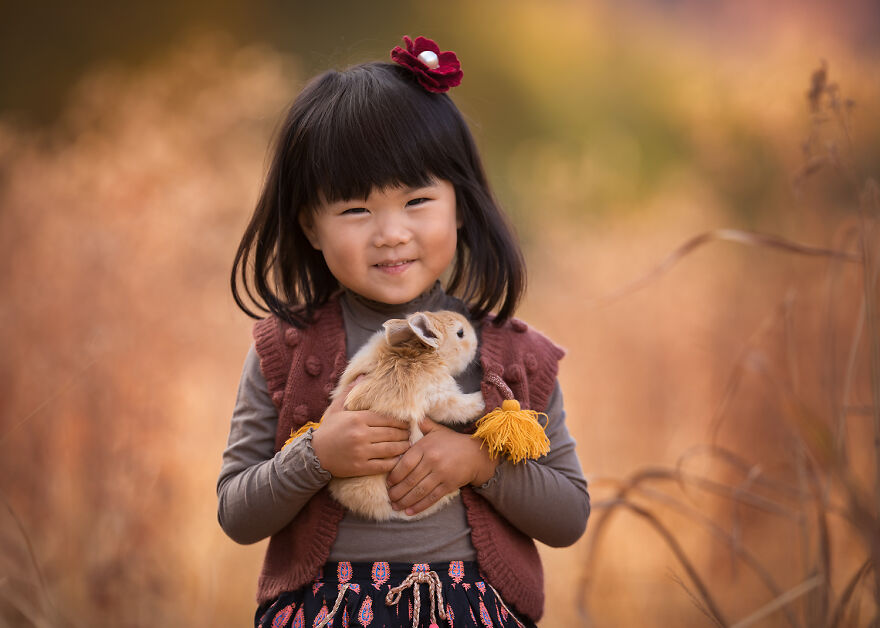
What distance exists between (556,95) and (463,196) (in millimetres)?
1979

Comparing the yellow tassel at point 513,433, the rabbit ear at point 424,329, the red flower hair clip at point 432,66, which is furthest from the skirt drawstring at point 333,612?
the red flower hair clip at point 432,66

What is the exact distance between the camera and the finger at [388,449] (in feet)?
4.57

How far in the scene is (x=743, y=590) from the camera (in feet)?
8.50

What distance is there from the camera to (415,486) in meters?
1.42

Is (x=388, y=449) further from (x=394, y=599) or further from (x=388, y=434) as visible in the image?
(x=394, y=599)

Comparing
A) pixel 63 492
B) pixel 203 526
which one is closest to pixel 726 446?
pixel 203 526

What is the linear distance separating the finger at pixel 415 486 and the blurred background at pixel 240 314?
1.03 m

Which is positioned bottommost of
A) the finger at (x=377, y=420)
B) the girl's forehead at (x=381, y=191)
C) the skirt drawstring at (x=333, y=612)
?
the skirt drawstring at (x=333, y=612)

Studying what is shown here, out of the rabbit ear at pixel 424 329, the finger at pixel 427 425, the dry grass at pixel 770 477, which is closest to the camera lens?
the rabbit ear at pixel 424 329

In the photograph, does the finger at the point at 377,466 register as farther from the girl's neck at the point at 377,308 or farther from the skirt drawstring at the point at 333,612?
the girl's neck at the point at 377,308

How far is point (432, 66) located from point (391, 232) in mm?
348

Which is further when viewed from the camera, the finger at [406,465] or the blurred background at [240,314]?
the blurred background at [240,314]

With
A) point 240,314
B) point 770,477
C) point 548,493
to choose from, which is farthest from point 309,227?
point 770,477

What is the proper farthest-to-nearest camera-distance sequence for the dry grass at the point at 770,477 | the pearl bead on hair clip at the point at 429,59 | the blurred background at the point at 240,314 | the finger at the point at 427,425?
the blurred background at the point at 240,314, the dry grass at the point at 770,477, the pearl bead on hair clip at the point at 429,59, the finger at the point at 427,425
